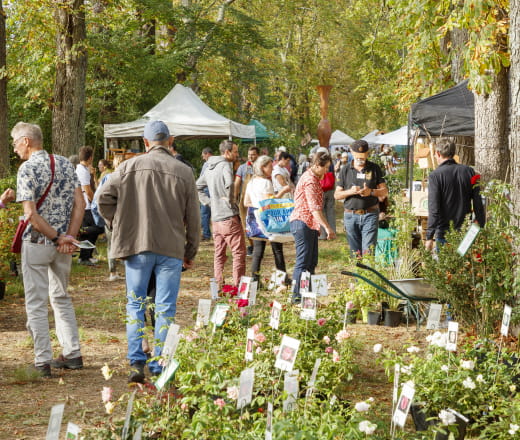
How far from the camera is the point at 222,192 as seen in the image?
27.7ft

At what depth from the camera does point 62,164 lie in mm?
5648

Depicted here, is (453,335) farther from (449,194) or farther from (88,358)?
(88,358)

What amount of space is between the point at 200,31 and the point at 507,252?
2134cm

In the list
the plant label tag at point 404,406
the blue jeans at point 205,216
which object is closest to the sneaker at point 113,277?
the blue jeans at point 205,216

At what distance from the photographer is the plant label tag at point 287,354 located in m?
3.40

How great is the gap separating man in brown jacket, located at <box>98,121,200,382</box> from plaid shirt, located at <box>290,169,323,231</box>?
8.31ft

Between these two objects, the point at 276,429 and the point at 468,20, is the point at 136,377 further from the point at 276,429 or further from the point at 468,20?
the point at 468,20

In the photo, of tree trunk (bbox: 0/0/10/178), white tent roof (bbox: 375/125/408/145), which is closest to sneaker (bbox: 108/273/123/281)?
tree trunk (bbox: 0/0/10/178)

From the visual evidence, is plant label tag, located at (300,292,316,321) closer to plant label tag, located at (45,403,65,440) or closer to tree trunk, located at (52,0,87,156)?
plant label tag, located at (45,403,65,440)

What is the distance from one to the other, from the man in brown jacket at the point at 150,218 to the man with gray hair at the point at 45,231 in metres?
0.61

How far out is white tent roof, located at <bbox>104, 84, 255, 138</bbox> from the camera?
16.9 m

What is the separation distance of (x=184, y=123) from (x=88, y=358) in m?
11.2

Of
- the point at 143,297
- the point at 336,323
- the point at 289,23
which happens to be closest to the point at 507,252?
the point at 336,323

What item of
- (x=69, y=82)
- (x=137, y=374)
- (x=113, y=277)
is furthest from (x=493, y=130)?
(x=69, y=82)
